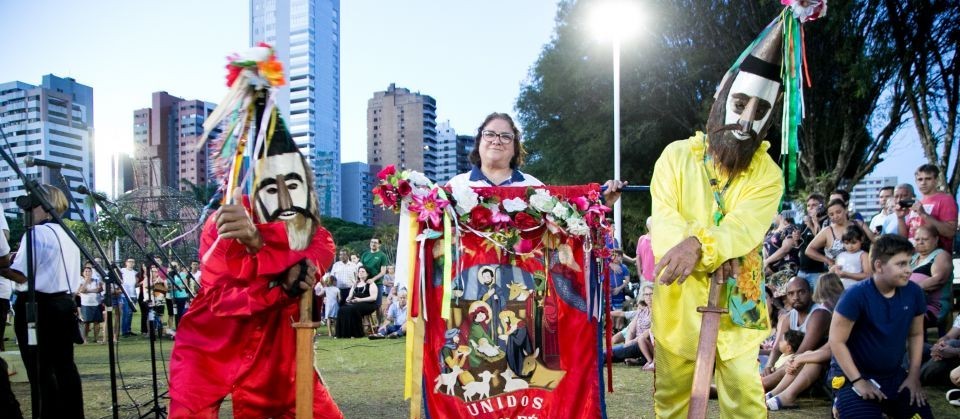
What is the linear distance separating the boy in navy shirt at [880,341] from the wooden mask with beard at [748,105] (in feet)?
4.72

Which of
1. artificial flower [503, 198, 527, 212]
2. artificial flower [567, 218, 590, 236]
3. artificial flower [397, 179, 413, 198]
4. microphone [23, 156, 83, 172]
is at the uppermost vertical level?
microphone [23, 156, 83, 172]

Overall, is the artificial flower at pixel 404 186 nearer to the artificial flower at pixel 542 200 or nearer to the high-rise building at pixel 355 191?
the artificial flower at pixel 542 200

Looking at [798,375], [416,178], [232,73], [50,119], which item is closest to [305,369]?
[416,178]

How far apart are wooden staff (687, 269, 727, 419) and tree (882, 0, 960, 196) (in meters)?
14.4

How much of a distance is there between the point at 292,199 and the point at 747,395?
2346 millimetres

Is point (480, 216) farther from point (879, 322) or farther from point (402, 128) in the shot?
point (402, 128)

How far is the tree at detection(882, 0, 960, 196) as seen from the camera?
46.3 ft

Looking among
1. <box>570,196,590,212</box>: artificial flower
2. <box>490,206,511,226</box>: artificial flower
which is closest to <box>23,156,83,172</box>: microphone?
<box>490,206,511,226</box>: artificial flower

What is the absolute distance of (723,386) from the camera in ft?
9.69

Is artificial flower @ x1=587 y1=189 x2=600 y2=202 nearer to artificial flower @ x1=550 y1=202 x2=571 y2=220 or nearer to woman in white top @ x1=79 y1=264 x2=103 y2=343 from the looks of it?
artificial flower @ x1=550 y1=202 x2=571 y2=220

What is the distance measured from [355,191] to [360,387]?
191ft

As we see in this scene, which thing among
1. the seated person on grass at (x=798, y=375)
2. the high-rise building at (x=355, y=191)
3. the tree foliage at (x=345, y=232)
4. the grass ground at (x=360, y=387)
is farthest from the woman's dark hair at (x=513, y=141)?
the high-rise building at (x=355, y=191)

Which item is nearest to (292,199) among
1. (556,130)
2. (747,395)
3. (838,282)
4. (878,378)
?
(747,395)

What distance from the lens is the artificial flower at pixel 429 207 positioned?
3719 millimetres
